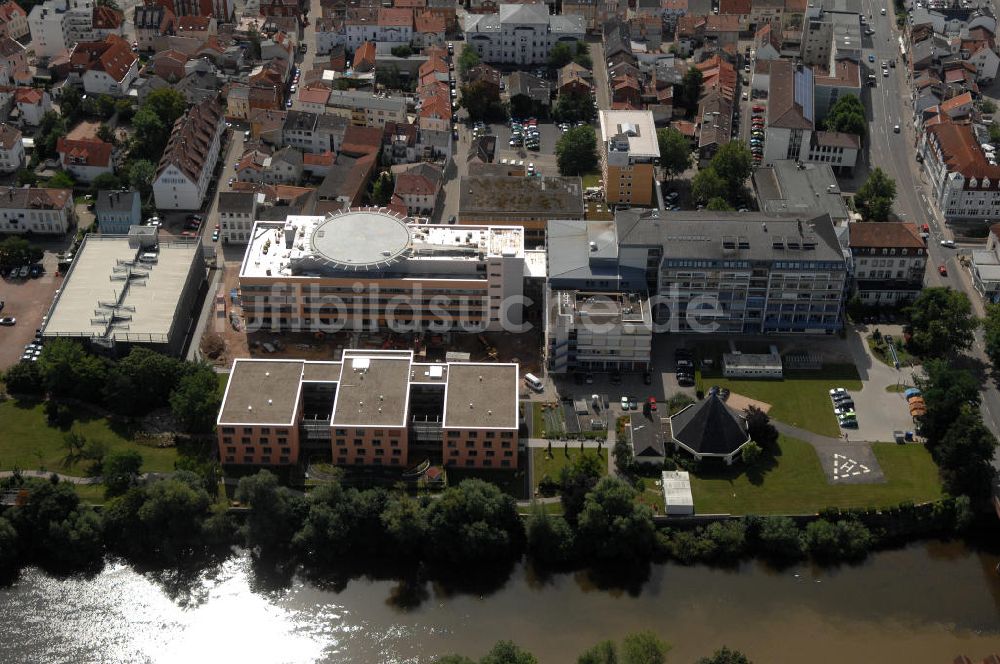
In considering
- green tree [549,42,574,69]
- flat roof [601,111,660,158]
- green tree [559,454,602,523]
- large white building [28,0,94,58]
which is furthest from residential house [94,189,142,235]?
green tree [549,42,574,69]

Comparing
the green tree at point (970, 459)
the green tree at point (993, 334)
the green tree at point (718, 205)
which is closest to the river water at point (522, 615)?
the green tree at point (970, 459)

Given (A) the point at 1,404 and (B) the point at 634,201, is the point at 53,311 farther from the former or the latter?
(B) the point at 634,201

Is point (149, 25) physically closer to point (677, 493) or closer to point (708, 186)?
point (708, 186)

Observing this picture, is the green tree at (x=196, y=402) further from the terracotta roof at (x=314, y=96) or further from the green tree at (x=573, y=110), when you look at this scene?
the green tree at (x=573, y=110)

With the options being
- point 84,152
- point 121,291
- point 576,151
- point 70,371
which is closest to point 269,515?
point 70,371

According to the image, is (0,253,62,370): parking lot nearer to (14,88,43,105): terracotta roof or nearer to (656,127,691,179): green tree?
(14,88,43,105): terracotta roof

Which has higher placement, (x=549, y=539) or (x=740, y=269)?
(x=740, y=269)

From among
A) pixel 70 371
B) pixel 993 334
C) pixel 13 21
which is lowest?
pixel 993 334
